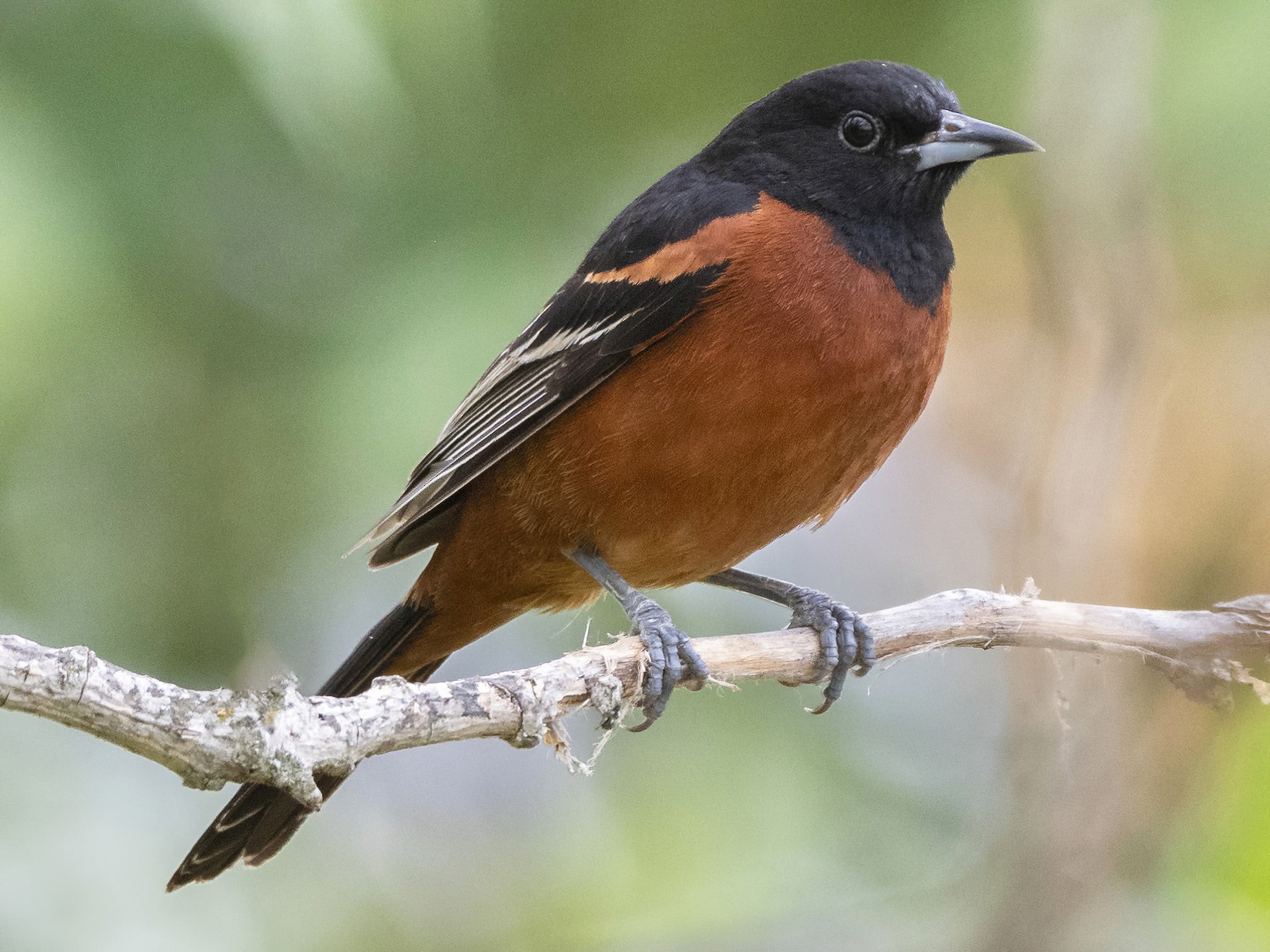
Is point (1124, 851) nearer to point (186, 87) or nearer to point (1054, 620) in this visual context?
point (1054, 620)

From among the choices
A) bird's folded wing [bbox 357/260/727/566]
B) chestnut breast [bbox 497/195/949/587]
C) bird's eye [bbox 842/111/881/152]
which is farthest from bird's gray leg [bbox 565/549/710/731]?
bird's eye [bbox 842/111/881/152]

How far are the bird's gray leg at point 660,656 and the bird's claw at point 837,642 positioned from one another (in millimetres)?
429

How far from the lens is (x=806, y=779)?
3381mm

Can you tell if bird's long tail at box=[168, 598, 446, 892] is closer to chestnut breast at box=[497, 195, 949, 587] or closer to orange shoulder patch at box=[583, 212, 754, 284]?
chestnut breast at box=[497, 195, 949, 587]

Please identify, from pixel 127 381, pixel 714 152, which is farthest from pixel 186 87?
pixel 714 152

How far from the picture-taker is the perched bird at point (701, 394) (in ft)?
10.0

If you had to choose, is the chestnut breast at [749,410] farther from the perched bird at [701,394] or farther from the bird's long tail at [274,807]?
the bird's long tail at [274,807]

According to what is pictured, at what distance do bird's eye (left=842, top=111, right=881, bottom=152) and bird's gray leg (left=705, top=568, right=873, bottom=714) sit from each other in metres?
1.26

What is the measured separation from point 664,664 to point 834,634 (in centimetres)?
58

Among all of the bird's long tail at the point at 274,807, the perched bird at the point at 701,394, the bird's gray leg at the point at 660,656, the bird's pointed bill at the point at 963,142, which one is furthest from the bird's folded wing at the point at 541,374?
the bird's pointed bill at the point at 963,142

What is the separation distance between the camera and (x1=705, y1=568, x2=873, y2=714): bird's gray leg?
3287mm

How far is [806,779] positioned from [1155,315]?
1.50 m

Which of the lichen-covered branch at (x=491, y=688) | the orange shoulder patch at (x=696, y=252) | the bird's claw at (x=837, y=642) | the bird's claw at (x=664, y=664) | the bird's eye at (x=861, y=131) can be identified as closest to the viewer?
the lichen-covered branch at (x=491, y=688)

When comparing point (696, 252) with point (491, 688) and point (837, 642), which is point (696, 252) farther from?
point (491, 688)
